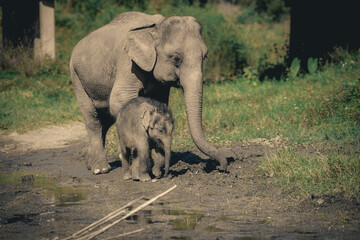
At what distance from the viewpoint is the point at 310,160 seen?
732 centimetres

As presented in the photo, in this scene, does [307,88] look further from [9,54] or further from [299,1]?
[9,54]

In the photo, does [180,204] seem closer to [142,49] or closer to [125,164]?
[125,164]

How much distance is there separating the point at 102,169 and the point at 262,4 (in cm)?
2382

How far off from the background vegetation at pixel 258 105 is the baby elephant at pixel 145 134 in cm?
134

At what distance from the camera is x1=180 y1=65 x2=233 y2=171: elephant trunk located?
7.16m

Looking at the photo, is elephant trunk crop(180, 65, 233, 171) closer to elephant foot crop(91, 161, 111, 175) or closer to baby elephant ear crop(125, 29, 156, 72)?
baby elephant ear crop(125, 29, 156, 72)

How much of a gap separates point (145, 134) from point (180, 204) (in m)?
1.24

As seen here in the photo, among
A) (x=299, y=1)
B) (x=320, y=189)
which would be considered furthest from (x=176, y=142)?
(x=299, y=1)

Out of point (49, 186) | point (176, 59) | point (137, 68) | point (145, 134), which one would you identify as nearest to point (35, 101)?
→ point (137, 68)

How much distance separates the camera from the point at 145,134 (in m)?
6.96

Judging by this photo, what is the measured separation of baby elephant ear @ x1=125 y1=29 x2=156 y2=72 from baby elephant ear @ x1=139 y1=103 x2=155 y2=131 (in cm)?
75

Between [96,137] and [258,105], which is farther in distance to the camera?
[258,105]

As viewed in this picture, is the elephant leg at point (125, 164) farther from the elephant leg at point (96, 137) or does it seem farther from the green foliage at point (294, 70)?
the green foliage at point (294, 70)

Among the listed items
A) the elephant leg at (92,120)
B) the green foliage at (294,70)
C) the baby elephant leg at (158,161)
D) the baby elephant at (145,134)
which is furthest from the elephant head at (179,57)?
the green foliage at (294,70)
